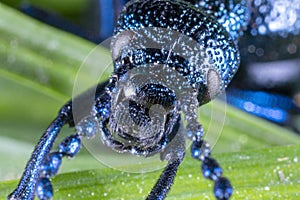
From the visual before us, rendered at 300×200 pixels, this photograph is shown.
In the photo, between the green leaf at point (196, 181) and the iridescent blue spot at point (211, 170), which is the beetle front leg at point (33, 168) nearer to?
the green leaf at point (196, 181)

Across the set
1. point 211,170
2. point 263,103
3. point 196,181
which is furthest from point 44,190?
point 263,103

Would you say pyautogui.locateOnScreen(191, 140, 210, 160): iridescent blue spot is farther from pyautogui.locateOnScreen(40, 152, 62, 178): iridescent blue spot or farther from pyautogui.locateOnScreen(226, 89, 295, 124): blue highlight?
pyautogui.locateOnScreen(226, 89, 295, 124): blue highlight

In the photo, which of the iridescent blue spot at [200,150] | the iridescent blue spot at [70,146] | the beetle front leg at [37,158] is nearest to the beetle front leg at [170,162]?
the iridescent blue spot at [200,150]

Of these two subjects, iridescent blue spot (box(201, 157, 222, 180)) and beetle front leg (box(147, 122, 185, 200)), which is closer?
iridescent blue spot (box(201, 157, 222, 180))

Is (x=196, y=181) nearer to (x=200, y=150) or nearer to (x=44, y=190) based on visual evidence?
(x=200, y=150)

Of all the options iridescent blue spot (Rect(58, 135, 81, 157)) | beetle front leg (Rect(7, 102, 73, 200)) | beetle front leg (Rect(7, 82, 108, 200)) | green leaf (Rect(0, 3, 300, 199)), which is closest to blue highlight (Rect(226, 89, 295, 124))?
green leaf (Rect(0, 3, 300, 199))

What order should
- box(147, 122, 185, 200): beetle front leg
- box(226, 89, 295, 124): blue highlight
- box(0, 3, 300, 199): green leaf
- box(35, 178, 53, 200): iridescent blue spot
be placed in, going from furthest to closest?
box(226, 89, 295, 124): blue highlight → box(0, 3, 300, 199): green leaf → box(147, 122, 185, 200): beetle front leg → box(35, 178, 53, 200): iridescent blue spot

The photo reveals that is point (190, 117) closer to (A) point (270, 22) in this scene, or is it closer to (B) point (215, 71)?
(B) point (215, 71)

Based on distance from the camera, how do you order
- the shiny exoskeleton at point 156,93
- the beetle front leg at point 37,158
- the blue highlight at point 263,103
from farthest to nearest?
the blue highlight at point 263,103 < the beetle front leg at point 37,158 < the shiny exoskeleton at point 156,93

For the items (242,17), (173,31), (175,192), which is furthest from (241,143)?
(173,31)
